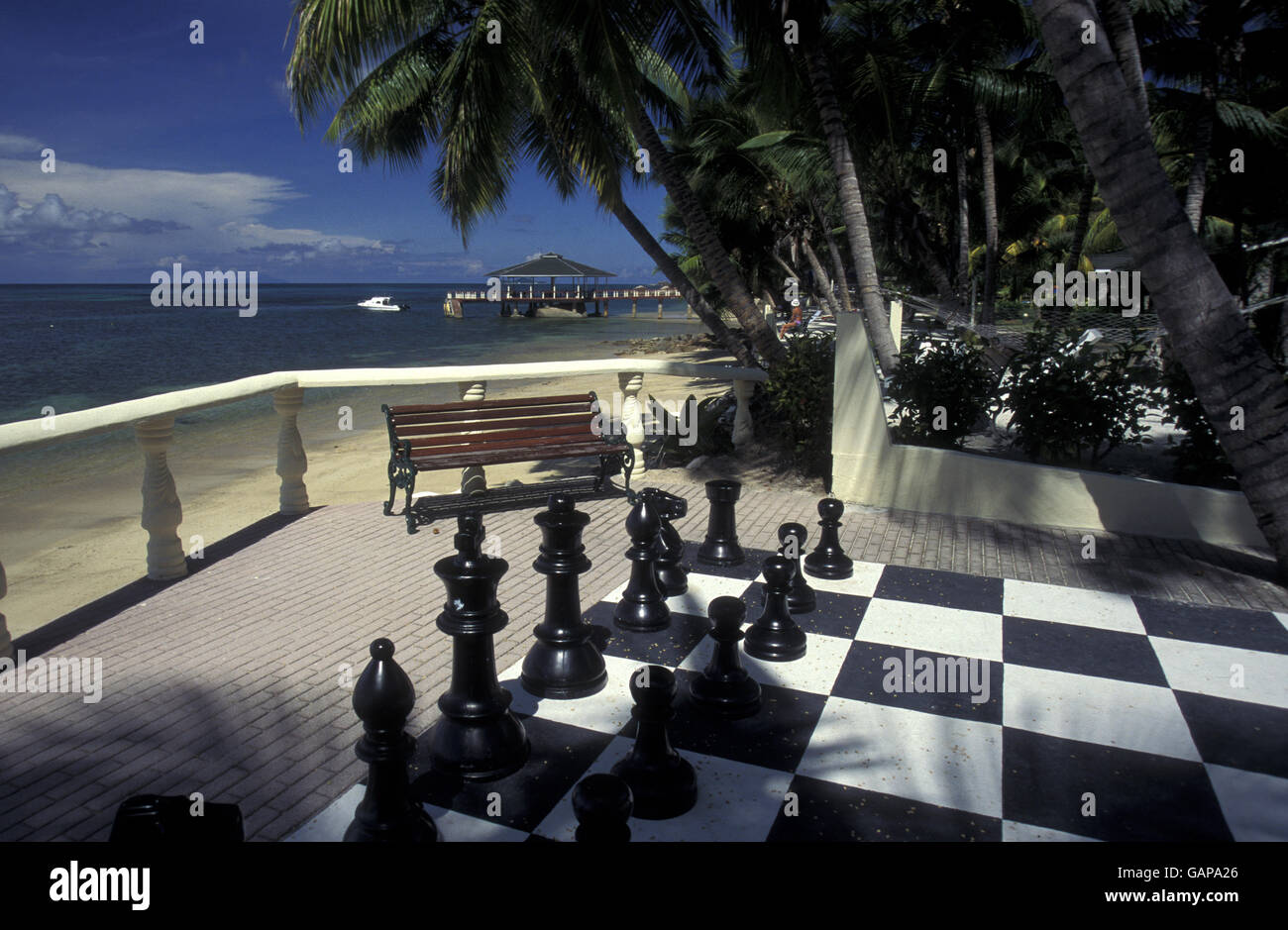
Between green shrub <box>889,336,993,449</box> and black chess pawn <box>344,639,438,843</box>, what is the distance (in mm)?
5288

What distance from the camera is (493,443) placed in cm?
655

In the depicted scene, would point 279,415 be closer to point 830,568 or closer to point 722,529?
point 722,529

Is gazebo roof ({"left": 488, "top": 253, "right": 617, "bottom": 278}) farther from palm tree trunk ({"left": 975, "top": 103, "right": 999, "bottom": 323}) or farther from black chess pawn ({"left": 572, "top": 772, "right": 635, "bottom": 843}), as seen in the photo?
black chess pawn ({"left": 572, "top": 772, "right": 635, "bottom": 843})

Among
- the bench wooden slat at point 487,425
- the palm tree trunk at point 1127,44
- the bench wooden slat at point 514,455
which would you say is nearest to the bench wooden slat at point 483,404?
the bench wooden slat at point 487,425

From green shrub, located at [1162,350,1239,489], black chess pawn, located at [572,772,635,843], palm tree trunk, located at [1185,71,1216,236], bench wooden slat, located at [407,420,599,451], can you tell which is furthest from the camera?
palm tree trunk, located at [1185,71,1216,236]

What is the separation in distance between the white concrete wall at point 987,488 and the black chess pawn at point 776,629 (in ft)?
9.58

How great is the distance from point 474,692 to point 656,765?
2.37 feet

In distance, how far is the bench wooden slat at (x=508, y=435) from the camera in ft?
20.7

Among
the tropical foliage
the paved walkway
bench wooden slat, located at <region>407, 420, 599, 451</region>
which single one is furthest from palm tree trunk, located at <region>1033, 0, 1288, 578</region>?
bench wooden slat, located at <region>407, 420, 599, 451</region>

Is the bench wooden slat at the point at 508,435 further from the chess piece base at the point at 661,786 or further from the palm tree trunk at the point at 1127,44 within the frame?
the palm tree trunk at the point at 1127,44

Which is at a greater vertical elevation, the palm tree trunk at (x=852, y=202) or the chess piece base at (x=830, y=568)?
the palm tree trunk at (x=852, y=202)

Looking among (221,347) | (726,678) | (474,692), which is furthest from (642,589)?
(221,347)

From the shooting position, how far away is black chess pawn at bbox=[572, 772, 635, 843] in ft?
7.16
